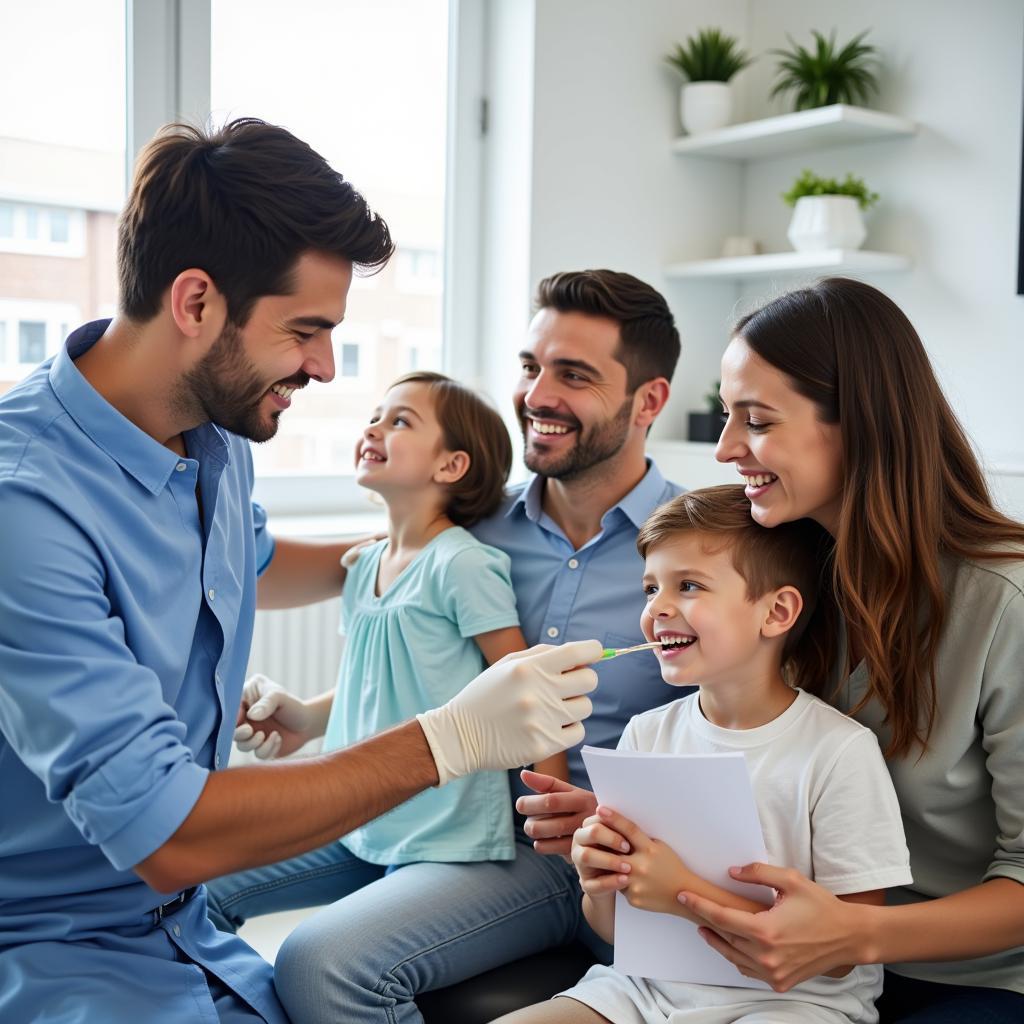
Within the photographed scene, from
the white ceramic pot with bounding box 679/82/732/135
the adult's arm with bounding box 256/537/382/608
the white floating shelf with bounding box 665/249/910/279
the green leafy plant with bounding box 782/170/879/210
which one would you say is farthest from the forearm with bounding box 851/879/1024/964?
the white ceramic pot with bounding box 679/82/732/135

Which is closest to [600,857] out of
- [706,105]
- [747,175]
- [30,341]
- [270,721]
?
[270,721]

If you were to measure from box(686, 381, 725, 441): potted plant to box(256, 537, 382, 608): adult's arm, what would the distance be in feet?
5.25

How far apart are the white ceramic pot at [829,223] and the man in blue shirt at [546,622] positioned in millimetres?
1234

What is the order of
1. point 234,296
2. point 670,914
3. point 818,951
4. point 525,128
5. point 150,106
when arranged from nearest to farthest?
point 818,951 < point 670,914 < point 234,296 < point 150,106 < point 525,128

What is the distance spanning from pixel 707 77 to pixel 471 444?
1.95m

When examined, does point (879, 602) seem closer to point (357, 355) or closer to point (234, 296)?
point (234, 296)

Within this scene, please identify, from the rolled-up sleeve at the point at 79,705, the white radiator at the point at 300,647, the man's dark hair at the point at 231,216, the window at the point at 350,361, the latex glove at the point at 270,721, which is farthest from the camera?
the window at the point at 350,361

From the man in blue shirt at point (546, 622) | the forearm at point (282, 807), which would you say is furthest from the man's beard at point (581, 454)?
the forearm at point (282, 807)

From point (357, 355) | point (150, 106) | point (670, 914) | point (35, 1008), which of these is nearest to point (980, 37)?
point (357, 355)

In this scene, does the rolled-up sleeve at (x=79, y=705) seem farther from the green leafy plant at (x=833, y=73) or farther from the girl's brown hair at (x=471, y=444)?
the green leafy plant at (x=833, y=73)

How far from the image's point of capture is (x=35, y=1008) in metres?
1.24

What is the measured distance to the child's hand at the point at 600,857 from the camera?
50.5 inches

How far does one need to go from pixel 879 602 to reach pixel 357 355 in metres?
2.20

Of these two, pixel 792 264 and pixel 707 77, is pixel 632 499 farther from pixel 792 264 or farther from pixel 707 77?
pixel 707 77
